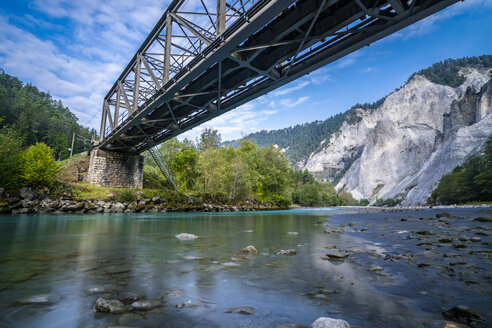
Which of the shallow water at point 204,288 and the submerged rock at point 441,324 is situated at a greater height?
the submerged rock at point 441,324

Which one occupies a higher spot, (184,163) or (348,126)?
(348,126)

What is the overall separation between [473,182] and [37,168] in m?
66.6

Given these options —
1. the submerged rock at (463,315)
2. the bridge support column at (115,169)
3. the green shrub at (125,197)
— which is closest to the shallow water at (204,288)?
the submerged rock at (463,315)

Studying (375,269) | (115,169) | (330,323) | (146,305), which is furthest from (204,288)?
(115,169)

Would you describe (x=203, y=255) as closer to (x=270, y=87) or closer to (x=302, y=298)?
(x=302, y=298)

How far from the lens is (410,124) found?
115 meters

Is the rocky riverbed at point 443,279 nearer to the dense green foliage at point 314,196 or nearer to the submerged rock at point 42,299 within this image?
the submerged rock at point 42,299

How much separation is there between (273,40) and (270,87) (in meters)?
3.90

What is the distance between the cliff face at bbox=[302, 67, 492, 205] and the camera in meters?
74.1

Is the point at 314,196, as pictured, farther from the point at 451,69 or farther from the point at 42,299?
the point at 451,69

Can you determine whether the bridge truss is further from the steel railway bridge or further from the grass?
the grass

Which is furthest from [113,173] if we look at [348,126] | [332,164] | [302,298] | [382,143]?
[348,126]

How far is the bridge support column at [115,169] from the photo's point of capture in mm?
30108

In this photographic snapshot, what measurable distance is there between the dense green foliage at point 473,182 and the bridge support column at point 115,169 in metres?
55.9
